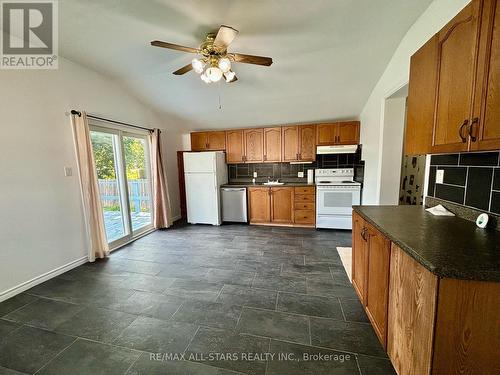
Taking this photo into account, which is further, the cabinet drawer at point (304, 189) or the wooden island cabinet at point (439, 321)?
the cabinet drawer at point (304, 189)

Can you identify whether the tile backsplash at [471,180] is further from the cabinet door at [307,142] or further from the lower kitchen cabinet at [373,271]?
the cabinet door at [307,142]

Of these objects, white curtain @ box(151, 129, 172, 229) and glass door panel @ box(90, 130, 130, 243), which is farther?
white curtain @ box(151, 129, 172, 229)

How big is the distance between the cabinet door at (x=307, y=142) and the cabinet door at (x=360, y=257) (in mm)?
2540

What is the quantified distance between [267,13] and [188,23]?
2.50 feet

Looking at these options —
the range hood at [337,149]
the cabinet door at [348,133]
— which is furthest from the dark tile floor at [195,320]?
the cabinet door at [348,133]

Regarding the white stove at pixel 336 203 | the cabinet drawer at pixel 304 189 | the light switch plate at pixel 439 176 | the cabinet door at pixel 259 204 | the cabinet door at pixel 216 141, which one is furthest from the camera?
→ the cabinet door at pixel 216 141

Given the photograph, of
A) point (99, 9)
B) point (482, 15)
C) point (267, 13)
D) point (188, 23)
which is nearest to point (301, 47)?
point (267, 13)

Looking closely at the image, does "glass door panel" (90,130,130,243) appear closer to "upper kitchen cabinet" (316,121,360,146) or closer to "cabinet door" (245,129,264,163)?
"cabinet door" (245,129,264,163)

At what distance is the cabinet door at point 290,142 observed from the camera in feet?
14.4

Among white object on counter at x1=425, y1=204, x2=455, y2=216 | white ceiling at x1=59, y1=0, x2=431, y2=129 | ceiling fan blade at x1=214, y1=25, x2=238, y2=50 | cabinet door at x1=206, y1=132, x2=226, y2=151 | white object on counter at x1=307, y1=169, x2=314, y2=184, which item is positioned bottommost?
white object on counter at x1=425, y1=204, x2=455, y2=216

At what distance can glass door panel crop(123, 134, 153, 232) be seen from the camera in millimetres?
3742

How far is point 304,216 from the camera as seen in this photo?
13.9ft

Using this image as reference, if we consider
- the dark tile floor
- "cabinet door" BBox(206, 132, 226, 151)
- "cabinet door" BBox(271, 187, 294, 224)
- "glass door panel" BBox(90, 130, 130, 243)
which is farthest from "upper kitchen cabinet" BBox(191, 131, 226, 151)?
the dark tile floor

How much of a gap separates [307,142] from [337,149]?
603 millimetres
